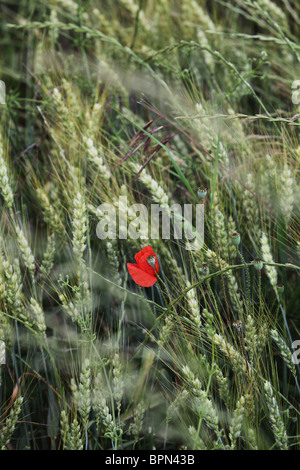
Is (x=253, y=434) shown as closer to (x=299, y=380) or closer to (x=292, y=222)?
(x=299, y=380)

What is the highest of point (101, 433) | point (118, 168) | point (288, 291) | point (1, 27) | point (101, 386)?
point (1, 27)

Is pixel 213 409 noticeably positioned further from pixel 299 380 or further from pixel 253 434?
pixel 299 380

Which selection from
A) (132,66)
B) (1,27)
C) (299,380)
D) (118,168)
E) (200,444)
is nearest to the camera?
(200,444)

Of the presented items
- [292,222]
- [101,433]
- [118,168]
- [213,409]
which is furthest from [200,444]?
[118,168]

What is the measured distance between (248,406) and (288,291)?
0.27m

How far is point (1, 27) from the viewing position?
1319 mm

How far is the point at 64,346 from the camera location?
71 centimetres

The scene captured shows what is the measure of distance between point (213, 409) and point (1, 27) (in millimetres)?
1231

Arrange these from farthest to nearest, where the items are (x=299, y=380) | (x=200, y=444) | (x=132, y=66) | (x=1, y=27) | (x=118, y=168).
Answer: (x=1, y=27) → (x=132, y=66) → (x=118, y=168) → (x=299, y=380) → (x=200, y=444)

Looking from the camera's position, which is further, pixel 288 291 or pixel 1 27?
pixel 1 27

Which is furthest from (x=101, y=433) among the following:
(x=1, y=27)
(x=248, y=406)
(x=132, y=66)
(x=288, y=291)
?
(x=1, y=27)

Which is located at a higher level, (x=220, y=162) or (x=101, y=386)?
(x=220, y=162)

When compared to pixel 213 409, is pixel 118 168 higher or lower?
higher

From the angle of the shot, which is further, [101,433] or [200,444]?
[101,433]
